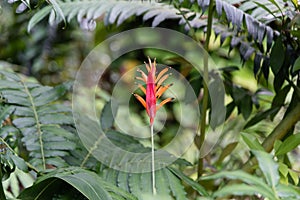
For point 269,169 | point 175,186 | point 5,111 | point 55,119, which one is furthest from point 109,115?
point 269,169

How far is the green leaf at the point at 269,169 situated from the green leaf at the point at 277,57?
0.36 m

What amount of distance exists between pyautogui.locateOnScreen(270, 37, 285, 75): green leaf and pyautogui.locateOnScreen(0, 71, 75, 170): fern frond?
0.42 meters

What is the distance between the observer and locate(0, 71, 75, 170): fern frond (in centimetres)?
99

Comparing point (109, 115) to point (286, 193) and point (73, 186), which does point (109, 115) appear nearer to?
point (73, 186)

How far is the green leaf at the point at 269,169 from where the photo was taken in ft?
1.90

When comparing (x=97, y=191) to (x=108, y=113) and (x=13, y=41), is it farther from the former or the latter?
(x=13, y=41)

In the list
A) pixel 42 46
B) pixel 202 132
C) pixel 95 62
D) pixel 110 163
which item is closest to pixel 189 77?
pixel 202 132

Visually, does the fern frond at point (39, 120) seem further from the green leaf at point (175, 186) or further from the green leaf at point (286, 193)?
the green leaf at point (286, 193)

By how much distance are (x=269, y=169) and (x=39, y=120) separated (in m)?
Result: 0.60

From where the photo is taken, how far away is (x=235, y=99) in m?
1.20

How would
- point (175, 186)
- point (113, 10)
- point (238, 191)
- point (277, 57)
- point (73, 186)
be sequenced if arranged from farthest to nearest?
point (113, 10), point (277, 57), point (175, 186), point (73, 186), point (238, 191)

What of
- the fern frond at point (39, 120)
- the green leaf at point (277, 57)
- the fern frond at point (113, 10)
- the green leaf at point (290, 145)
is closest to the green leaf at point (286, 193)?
the green leaf at point (290, 145)

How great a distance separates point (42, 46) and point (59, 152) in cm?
148

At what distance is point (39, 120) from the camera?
42.0 inches
